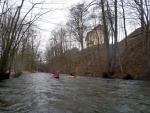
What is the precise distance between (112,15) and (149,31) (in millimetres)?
7286

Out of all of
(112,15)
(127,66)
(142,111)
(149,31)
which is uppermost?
(112,15)

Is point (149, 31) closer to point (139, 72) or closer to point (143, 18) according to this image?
point (143, 18)

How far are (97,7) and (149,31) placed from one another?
742cm

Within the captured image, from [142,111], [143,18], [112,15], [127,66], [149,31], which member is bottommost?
[142,111]

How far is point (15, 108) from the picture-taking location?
5.20m

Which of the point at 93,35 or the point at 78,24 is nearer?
the point at 78,24

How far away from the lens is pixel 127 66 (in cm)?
1961

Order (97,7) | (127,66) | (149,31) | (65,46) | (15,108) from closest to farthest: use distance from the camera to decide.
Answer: (15,108)
(149,31)
(127,66)
(97,7)
(65,46)

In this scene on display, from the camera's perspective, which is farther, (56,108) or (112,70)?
(112,70)

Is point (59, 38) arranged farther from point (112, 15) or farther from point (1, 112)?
point (1, 112)

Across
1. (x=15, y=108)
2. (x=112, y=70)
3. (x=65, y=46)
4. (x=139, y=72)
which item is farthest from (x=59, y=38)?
(x=15, y=108)

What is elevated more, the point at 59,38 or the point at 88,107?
the point at 59,38

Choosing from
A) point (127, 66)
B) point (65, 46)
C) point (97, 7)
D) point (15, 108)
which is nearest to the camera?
point (15, 108)

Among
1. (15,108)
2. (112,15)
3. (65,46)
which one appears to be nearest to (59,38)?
(65,46)
